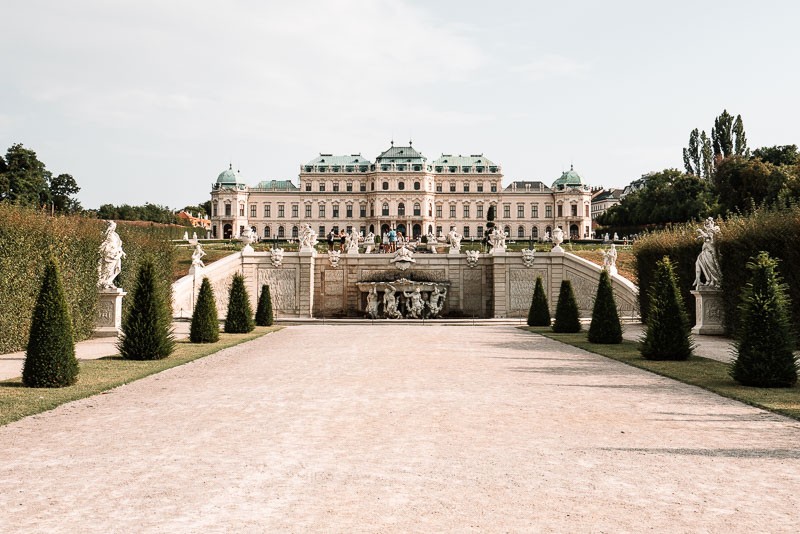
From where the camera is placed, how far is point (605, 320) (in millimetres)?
17047

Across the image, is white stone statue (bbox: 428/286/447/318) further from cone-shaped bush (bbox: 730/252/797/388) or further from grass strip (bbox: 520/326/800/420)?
cone-shaped bush (bbox: 730/252/797/388)

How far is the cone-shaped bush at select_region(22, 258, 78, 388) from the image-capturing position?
980 centimetres

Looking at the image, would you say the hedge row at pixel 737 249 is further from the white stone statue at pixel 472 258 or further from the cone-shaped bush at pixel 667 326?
the white stone statue at pixel 472 258

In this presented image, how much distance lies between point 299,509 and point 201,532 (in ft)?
2.17

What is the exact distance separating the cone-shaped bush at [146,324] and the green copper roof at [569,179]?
95306mm

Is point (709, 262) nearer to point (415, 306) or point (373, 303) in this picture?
point (415, 306)

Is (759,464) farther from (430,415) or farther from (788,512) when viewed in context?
(430,415)

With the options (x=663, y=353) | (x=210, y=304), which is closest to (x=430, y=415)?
(x=663, y=353)

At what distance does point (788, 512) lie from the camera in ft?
15.0

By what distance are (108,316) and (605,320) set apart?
1229cm

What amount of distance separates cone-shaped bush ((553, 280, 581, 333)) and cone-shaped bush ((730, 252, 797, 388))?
10.5 metres

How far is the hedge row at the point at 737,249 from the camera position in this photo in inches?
641

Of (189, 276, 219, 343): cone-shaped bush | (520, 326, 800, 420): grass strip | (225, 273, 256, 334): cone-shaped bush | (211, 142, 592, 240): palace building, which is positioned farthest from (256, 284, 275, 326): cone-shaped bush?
(211, 142, 592, 240): palace building

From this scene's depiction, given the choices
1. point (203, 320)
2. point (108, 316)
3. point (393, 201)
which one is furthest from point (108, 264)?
point (393, 201)
